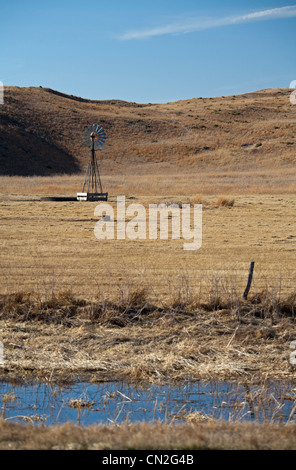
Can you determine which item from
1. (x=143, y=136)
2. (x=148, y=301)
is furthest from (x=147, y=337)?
(x=143, y=136)

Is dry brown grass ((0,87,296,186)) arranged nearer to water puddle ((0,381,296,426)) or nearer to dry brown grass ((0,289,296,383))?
dry brown grass ((0,289,296,383))

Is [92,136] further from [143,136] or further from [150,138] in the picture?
[143,136]

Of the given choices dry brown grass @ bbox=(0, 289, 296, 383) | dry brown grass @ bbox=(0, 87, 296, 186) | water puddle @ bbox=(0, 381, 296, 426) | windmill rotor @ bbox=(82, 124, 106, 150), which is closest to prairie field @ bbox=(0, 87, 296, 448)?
dry brown grass @ bbox=(0, 289, 296, 383)

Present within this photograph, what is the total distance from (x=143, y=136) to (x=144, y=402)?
3015 inches

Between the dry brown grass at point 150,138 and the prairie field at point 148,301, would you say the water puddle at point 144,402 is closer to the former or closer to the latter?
the prairie field at point 148,301

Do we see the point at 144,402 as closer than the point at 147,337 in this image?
Yes

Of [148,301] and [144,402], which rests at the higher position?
[148,301]

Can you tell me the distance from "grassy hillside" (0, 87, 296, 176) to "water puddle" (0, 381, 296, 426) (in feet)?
179

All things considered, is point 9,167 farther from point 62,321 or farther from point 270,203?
point 62,321

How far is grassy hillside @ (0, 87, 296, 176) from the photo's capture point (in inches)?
2773

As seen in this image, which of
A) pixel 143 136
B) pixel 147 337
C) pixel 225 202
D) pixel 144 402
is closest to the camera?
pixel 144 402

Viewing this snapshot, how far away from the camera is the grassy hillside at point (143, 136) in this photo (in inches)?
2773

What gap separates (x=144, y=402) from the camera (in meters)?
7.92

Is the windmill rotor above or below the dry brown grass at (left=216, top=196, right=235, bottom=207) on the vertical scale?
above
